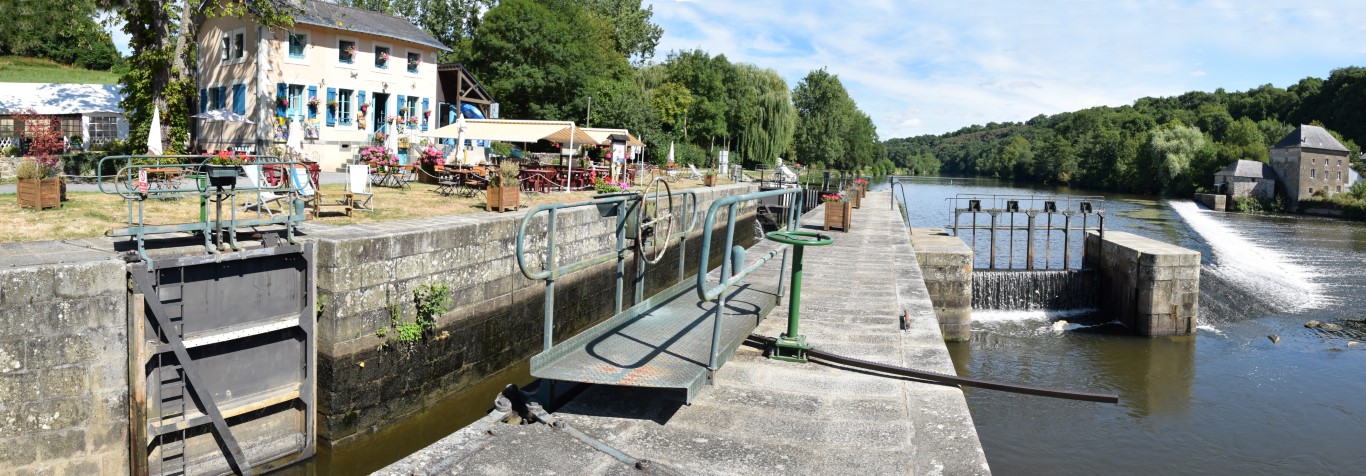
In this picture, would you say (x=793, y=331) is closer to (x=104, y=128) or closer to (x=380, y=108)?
(x=380, y=108)

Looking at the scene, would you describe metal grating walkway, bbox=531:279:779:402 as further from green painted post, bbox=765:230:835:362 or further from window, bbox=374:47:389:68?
window, bbox=374:47:389:68

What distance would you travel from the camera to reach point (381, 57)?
27625 millimetres

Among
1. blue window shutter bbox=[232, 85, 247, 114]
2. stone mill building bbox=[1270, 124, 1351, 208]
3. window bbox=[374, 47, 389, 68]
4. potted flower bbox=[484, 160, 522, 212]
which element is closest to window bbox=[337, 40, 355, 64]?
window bbox=[374, 47, 389, 68]

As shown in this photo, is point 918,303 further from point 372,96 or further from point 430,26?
point 430,26

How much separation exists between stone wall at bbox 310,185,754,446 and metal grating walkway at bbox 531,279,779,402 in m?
3.71

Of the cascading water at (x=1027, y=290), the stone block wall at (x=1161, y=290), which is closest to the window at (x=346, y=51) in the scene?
the cascading water at (x=1027, y=290)

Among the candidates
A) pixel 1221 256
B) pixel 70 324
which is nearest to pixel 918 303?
pixel 70 324

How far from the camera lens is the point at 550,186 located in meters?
21.2

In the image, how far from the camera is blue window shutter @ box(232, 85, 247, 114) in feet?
83.5

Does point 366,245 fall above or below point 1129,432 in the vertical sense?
above

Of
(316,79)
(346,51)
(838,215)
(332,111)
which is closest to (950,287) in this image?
(838,215)

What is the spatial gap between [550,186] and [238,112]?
1165 centimetres

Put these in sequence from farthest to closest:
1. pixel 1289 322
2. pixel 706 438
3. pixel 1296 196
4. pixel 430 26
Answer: pixel 430 26
pixel 1296 196
pixel 1289 322
pixel 706 438

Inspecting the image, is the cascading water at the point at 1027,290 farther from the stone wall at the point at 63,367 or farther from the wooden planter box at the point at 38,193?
the wooden planter box at the point at 38,193
